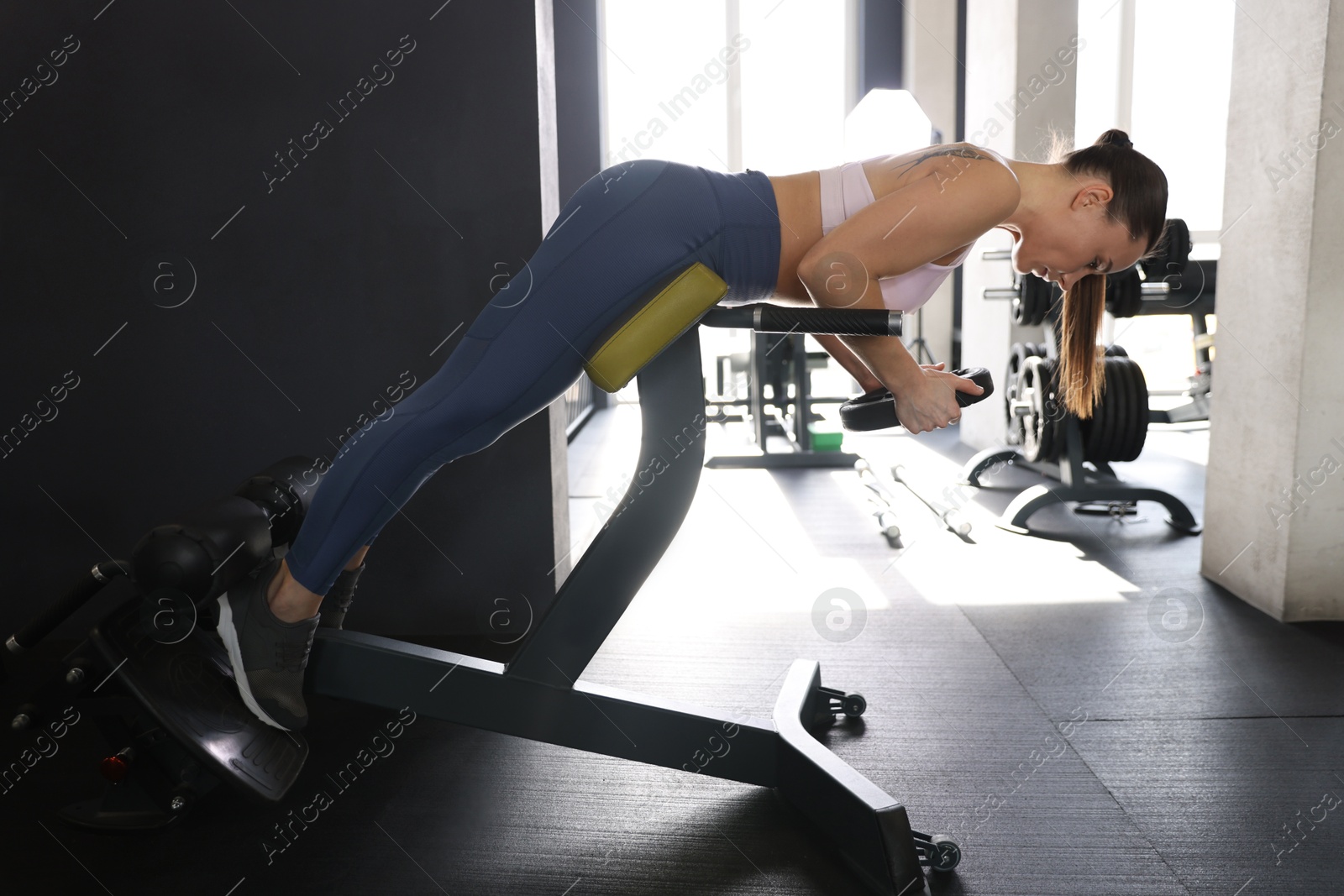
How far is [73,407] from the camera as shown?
2.01 m

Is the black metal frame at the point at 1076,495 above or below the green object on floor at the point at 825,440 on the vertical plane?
above

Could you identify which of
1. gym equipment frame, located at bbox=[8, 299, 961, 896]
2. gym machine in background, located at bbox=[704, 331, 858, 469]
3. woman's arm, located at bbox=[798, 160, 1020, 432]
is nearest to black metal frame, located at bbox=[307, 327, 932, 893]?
gym equipment frame, located at bbox=[8, 299, 961, 896]

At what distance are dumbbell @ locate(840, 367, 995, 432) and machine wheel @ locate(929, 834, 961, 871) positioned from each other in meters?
0.56

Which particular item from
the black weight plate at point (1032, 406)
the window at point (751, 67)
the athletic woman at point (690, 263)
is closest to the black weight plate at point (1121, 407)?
the black weight plate at point (1032, 406)

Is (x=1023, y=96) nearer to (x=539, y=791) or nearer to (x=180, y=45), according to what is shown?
(x=180, y=45)

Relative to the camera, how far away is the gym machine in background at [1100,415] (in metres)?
2.87

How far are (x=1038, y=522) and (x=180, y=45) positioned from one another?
2.88m

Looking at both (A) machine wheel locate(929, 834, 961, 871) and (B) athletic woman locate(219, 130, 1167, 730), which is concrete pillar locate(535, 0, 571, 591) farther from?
(A) machine wheel locate(929, 834, 961, 871)

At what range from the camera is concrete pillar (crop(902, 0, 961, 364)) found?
20.6ft

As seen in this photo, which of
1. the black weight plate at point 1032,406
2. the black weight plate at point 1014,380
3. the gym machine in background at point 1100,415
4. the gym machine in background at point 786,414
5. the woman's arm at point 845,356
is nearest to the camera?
the woman's arm at point 845,356

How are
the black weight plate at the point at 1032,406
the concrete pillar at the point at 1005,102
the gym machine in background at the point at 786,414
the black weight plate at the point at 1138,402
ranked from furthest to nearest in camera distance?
the gym machine in background at the point at 786,414, the concrete pillar at the point at 1005,102, the black weight plate at the point at 1032,406, the black weight plate at the point at 1138,402

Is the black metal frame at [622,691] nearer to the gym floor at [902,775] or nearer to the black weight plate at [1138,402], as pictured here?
the gym floor at [902,775]

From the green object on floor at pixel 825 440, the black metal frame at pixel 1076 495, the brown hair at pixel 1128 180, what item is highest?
the brown hair at pixel 1128 180

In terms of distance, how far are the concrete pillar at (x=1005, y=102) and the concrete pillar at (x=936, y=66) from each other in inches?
55.9
